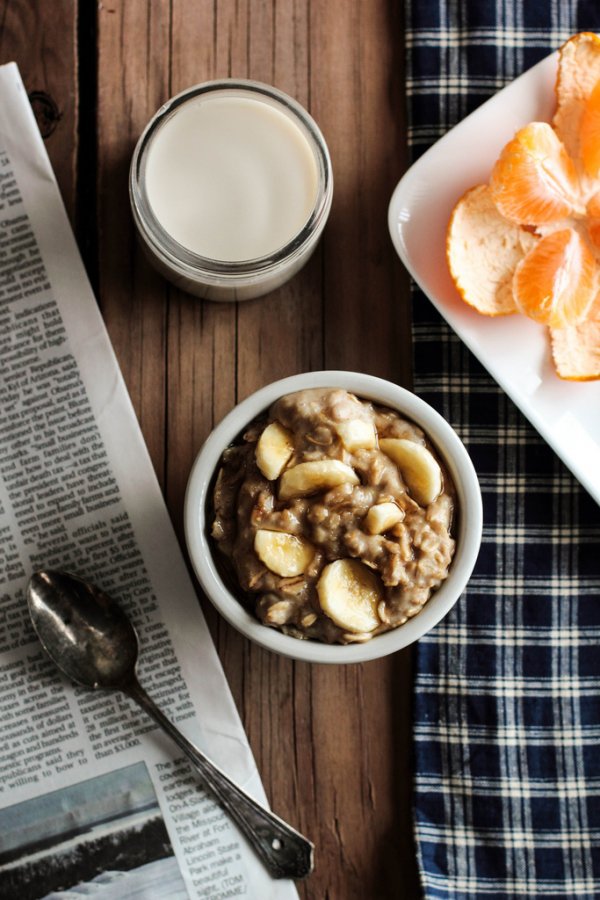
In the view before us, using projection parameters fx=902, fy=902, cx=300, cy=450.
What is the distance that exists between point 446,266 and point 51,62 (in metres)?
0.55

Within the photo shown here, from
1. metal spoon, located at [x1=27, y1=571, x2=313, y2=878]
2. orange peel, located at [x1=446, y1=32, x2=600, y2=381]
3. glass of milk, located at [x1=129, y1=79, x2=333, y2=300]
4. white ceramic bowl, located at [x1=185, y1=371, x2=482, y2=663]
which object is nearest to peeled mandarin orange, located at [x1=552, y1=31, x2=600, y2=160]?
orange peel, located at [x1=446, y1=32, x2=600, y2=381]

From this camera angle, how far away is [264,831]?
108 centimetres

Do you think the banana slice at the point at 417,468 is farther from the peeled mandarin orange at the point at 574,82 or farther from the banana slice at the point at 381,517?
the peeled mandarin orange at the point at 574,82

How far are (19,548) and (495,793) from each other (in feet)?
2.15

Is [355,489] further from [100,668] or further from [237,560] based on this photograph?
[100,668]

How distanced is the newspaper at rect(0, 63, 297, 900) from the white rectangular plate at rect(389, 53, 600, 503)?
396 mm

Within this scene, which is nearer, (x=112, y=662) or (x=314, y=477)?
(x=314, y=477)

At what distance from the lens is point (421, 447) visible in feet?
2.94

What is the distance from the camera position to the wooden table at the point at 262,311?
3.62 ft

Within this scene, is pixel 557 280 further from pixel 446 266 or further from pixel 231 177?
pixel 231 177

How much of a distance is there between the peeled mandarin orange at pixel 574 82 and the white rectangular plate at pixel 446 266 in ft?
0.07

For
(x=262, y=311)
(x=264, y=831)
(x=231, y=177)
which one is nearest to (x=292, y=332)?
(x=262, y=311)

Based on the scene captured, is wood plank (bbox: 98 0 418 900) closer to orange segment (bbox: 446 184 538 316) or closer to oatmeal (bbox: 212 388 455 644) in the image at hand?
orange segment (bbox: 446 184 538 316)

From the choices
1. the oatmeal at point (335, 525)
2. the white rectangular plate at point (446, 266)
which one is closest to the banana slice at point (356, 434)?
the oatmeal at point (335, 525)
